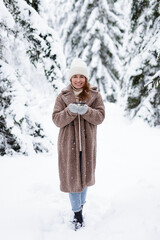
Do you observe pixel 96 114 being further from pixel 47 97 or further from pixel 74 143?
pixel 47 97

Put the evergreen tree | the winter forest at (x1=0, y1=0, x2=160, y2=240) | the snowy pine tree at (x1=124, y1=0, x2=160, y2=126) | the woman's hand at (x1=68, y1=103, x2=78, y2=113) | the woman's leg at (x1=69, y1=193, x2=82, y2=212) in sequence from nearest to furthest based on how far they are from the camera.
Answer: the woman's hand at (x1=68, y1=103, x2=78, y2=113) → the woman's leg at (x1=69, y1=193, x2=82, y2=212) → the winter forest at (x1=0, y1=0, x2=160, y2=240) → the snowy pine tree at (x1=124, y1=0, x2=160, y2=126) → the evergreen tree

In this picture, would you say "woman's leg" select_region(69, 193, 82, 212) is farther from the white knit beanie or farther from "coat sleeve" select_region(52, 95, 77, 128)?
the white knit beanie

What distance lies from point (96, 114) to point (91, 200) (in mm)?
1750

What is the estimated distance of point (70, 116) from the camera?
233 cm

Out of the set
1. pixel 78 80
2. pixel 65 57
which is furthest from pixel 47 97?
pixel 78 80

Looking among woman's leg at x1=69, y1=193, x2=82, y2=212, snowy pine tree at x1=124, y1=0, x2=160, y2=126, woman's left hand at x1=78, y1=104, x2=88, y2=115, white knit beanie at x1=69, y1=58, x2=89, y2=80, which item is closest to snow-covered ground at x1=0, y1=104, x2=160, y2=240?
woman's leg at x1=69, y1=193, x2=82, y2=212

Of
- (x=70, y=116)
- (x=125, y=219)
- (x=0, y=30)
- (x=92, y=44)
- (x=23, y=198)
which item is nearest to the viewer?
(x=70, y=116)

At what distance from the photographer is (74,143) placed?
97.9 inches

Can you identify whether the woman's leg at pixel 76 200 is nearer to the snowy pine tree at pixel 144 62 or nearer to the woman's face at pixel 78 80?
the woman's face at pixel 78 80

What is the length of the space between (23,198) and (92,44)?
40.5 feet

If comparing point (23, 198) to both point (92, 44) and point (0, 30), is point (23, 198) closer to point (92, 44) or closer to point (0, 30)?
point (0, 30)

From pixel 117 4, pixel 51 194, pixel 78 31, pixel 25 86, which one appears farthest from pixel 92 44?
pixel 51 194

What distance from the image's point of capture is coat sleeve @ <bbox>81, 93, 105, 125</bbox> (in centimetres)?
235

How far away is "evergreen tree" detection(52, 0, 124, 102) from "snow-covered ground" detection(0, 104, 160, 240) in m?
9.35
